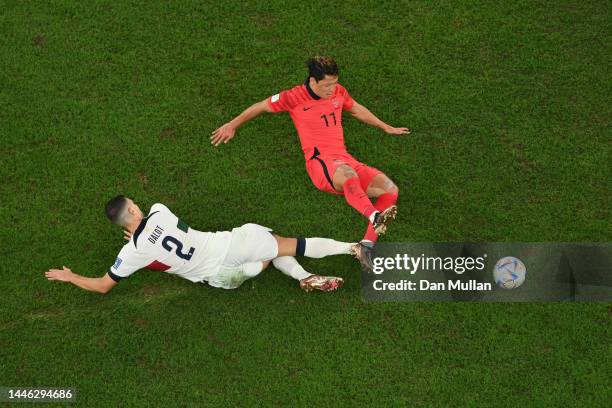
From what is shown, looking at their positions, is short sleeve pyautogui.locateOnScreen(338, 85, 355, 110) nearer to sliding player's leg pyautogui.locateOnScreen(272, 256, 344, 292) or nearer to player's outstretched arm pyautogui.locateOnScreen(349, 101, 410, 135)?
player's outstretched arm pyautogui.locateOnScreen(349, 101, 410, 135)

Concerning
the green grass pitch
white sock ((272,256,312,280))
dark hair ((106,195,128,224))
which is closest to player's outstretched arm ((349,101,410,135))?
the green grass pitch

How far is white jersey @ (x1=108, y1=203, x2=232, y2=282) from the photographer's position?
6832 millimetres

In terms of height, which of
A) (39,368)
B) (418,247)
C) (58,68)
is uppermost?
(58,68)

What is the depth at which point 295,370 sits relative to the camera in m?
7.27

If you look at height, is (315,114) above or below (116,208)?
above

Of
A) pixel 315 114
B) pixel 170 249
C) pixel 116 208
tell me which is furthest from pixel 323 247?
pixel 116 208

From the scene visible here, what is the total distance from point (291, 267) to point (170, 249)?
1.43 m

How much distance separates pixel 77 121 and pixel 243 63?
2328 mm

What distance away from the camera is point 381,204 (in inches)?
292

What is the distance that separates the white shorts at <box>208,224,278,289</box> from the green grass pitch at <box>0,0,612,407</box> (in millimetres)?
395

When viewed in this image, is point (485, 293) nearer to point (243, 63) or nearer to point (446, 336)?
point (446, 336)

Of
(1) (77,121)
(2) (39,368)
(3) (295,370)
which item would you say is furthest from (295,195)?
(2) (39,368)

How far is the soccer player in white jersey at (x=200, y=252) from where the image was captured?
682cm

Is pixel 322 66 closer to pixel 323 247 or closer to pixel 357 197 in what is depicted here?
pixel 357 197
